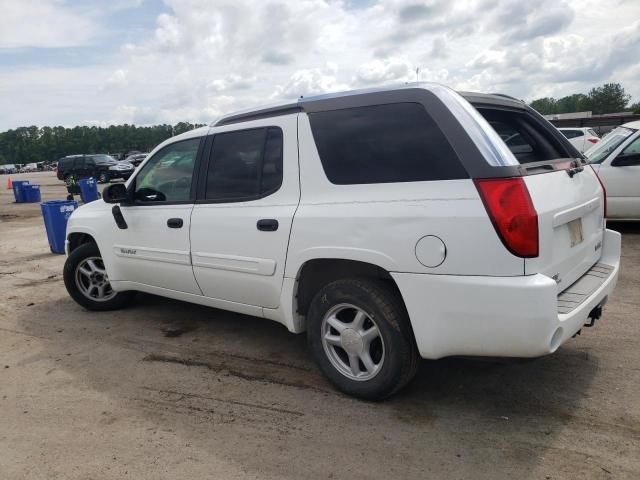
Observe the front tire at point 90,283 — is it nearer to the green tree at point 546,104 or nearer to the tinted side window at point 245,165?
the tinted side window at point 245,165

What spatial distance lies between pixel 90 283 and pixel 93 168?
82.8 ft

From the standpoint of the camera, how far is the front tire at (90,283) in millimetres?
5449

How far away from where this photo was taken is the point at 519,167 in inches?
109

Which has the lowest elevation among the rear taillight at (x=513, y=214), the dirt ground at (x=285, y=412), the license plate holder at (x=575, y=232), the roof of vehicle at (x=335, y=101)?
the dirt ground at (x=285, y=412)

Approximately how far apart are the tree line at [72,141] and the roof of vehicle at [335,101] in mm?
114648

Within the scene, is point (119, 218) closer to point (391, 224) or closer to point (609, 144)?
point (391, 224)

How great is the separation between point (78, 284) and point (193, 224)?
215cm

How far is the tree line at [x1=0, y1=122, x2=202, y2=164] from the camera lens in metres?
118

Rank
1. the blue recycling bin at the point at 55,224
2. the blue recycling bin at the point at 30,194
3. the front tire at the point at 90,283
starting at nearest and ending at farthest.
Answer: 1. the front tire at the point at 90,283
2. the blue recycling bin at the point at 55,224
3. the blue recycling bin at the point at 30,194

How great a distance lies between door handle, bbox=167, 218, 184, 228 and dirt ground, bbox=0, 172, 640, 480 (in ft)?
3.36

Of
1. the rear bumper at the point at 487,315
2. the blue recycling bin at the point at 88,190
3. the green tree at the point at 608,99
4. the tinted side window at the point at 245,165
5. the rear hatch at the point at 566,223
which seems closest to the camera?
the rear bumper at the point at 487,315

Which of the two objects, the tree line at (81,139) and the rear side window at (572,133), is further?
the tree line at (81,139)

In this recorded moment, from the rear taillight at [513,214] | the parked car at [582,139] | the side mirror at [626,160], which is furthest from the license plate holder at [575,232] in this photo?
the parked car at [582,139]

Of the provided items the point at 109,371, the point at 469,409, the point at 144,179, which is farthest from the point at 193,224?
the point at 469,409
